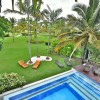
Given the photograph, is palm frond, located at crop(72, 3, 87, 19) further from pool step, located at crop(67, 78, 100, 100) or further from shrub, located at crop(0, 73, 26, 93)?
shrub, located at crop(0, 73, 26, 93)

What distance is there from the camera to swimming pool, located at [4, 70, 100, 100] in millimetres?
11562

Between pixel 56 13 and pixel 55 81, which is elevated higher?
pixel 56 13

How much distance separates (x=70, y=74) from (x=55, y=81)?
8.96 feet

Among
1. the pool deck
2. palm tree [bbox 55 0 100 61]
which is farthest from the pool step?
palm tree [bbox 55 0 100 61]

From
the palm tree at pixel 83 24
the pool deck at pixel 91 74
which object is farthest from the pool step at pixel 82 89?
the palm tree at pixel 83 24

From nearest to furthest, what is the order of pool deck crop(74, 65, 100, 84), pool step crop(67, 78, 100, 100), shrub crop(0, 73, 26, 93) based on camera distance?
shrub crop(0, 73, 26, 93), pool step crop(67, 78, 100, 100), pool deck crop(74, 65, 100, 84)

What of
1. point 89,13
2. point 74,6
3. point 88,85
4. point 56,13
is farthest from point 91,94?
point 56,13

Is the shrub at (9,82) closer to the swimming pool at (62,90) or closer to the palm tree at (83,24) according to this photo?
the swimming pool at (62,90)

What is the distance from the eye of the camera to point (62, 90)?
12906mm

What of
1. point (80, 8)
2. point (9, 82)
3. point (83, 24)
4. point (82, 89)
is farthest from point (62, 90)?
point (80, 8)

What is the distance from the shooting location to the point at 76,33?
635 inches

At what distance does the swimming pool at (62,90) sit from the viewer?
1156 centimetres

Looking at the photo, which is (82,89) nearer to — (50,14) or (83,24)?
(83,24)

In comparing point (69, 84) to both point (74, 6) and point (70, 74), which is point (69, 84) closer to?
point (70, 74)
